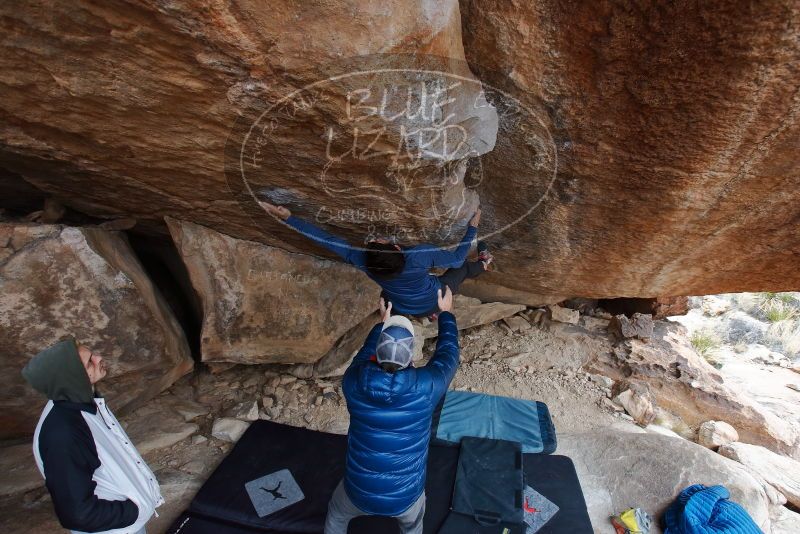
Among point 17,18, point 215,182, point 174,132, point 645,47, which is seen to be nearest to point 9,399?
point 215,182

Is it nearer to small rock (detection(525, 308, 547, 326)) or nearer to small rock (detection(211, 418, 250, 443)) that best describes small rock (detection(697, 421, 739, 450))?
small rock (detection(525, 308, 547, 326))

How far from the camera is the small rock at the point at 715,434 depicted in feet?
15.1

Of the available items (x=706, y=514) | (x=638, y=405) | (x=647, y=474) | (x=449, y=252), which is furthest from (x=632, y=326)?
(x=449, y=252)

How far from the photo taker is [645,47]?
77.8 inches

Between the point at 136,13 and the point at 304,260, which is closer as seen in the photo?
the point at 136,13

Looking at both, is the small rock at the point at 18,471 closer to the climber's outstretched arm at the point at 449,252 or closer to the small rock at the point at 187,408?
the small rock at the point at 187,408

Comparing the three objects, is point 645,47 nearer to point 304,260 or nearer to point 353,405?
point 353,405

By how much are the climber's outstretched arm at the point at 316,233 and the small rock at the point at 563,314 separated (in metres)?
3.47

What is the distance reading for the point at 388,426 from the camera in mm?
2094

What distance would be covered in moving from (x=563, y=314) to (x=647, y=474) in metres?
2.44

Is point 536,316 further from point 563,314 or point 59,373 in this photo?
point 59,373

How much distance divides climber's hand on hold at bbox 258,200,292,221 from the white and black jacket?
1505mm

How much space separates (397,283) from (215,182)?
1.33 metres

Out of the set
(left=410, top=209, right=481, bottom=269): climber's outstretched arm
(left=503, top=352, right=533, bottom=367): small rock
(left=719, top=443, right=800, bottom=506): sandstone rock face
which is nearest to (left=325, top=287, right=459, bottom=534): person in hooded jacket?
(left=410, top=209, right=481, bottom=269): climber's outstretched arm
